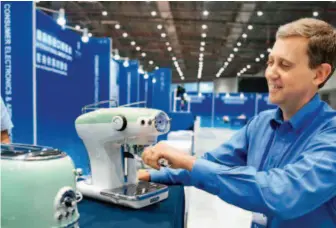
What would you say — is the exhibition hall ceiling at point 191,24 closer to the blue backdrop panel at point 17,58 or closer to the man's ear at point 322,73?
the blue backdrop panel at point 17,58

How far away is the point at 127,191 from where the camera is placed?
1258mm

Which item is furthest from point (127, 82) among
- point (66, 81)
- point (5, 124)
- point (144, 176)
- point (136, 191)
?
point (136, 191)

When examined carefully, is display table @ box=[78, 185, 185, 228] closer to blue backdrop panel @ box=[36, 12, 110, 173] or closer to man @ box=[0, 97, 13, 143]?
man @ box=[0, 97, 13, 143]

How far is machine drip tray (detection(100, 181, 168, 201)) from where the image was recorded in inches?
47.0

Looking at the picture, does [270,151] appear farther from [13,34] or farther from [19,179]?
[13,34]

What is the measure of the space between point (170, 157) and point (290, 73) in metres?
0.42

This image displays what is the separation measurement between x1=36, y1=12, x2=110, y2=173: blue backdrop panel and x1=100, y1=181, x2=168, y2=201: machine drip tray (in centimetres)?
152

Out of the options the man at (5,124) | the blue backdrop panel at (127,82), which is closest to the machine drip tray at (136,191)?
the man at (5,124)

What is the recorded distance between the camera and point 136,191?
1251 millimetres

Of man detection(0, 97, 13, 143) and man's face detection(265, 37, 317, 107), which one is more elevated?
man's face detection(265, 37, 317, 107)

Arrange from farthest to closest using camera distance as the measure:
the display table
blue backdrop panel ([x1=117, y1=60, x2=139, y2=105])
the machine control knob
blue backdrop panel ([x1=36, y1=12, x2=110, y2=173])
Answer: blue backdrop panel ([x1=117, y1=60, x2=139, y2=105])
blue backdrop panel ([x1=36, y1=12, x2=110, y2=173])
the machine control knob
the display table

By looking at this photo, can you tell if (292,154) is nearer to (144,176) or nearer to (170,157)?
(170,157)

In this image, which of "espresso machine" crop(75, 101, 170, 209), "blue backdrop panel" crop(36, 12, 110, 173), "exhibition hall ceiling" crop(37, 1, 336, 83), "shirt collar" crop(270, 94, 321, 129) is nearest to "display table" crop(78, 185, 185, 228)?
"espresso machine" crop(75, 101, 170, 209)

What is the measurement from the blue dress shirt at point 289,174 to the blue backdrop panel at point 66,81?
2.01 metres
